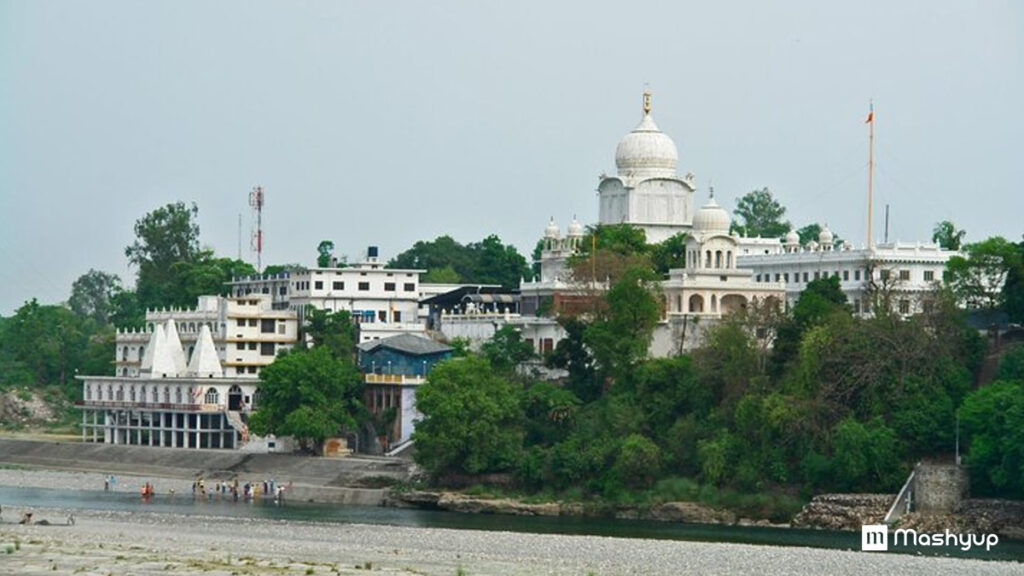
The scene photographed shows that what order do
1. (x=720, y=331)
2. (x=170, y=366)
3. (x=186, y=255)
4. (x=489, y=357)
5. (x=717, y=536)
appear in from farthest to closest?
(x=186, y=255) < (x=170, y=366) < (x=489, y=357) < (x=720, y=331) < (x=717, y=536)

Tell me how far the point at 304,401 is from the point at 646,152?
2172 cm

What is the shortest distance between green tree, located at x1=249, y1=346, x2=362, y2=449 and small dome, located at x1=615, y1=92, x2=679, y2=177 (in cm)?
1869

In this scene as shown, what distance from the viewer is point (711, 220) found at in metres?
95.6

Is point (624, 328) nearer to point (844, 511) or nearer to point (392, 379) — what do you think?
point (392, 379)

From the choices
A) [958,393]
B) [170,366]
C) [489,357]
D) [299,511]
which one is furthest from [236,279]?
[958,393]

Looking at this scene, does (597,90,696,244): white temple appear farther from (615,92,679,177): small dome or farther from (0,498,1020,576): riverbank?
(0,498,1020,576): riverbank

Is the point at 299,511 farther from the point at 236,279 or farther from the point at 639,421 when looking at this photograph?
the point at 236,279

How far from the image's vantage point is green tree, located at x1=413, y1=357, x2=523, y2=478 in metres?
83.7

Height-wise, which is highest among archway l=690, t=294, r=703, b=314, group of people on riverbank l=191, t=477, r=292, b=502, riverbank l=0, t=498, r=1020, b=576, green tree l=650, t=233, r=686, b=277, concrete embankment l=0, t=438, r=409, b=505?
green tree l=650, t=233, r=686, b=277

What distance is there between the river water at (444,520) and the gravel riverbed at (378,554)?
7.85 feet

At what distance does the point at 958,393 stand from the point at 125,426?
4208 centimetres

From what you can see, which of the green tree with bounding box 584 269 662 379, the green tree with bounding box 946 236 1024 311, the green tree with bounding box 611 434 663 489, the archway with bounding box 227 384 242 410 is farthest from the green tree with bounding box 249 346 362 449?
the green tree with bounding box 946 236 1024 311

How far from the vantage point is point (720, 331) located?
272 feet

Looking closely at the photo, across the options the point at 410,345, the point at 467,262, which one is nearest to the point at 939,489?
the point at 410,345
